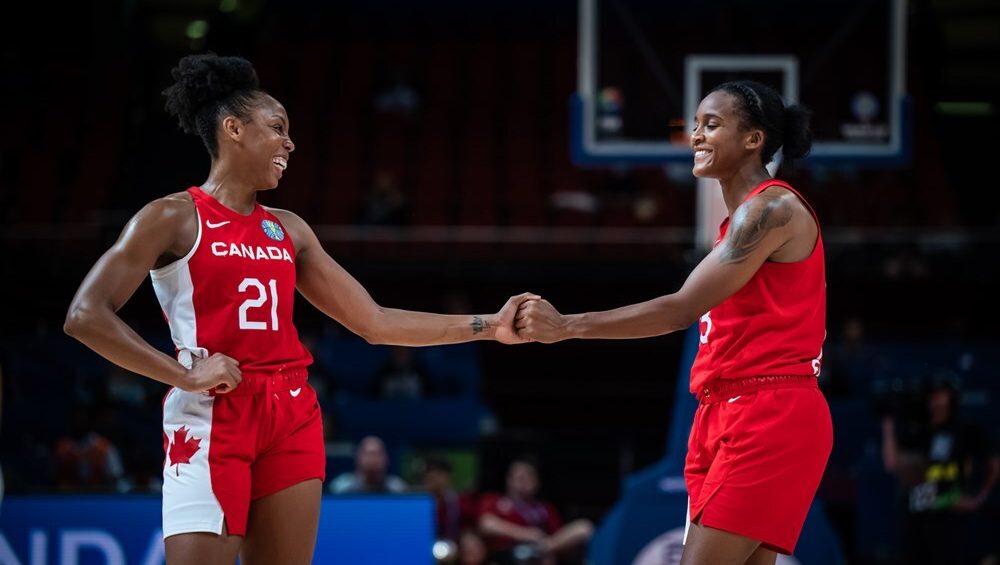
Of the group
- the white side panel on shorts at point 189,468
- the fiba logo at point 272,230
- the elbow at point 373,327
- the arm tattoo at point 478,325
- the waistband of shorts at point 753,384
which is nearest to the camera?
the white side panel on shorts at point 189,468

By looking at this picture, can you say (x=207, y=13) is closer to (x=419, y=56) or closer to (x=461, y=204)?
(x=419, y=56)

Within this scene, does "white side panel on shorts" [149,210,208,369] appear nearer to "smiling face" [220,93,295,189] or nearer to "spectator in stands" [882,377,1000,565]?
"smiling face" [220,93,295,189]

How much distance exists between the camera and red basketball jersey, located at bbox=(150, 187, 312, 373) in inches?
163

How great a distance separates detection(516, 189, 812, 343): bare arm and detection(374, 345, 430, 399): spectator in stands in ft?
25.4

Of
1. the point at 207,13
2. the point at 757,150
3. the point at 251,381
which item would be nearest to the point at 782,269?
the point at 757,150

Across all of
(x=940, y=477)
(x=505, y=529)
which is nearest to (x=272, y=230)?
(x=505, y=529)

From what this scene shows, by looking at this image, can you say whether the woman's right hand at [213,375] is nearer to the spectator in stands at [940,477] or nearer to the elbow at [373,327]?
the elbow at [373,327]

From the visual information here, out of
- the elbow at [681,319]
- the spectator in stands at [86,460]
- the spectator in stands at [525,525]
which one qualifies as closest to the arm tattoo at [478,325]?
the elbow at [681,319]

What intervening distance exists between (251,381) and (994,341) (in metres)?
10.1

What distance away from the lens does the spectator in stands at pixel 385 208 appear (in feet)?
48.4

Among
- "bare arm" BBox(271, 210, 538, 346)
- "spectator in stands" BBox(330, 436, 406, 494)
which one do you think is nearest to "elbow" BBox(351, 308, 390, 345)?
"bare arm" BBox(271, 210, 538, 346)

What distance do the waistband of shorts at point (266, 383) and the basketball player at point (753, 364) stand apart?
3.44ft

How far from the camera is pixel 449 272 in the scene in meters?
13.7

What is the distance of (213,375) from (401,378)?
8.04 metres
